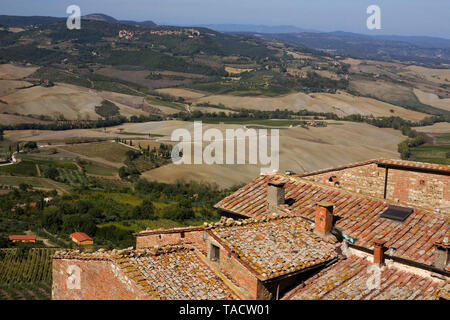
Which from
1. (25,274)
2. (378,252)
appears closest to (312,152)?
(25,274)

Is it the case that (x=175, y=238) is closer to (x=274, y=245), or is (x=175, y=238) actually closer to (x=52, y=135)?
(x=274, y=245)

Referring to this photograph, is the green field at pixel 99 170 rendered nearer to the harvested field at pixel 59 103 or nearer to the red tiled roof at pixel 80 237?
the red tiled roof at pixel 80 237

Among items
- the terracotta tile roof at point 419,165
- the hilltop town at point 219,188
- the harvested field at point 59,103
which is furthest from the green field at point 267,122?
the terracotta tile roof at point 419,165

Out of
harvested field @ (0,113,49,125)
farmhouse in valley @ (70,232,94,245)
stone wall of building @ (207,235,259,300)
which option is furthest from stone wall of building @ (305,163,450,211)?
harvested field @ (0,113,49,125)

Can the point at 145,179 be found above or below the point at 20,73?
below

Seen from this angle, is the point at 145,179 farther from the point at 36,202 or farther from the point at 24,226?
the point at 24,226
